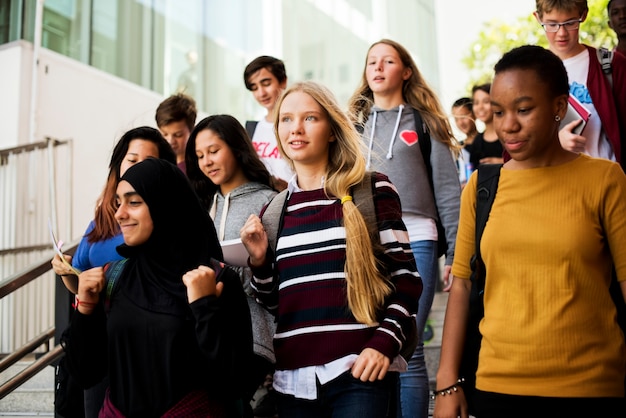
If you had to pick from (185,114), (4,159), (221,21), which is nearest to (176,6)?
(221,21)

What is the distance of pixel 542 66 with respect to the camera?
205 centimetres

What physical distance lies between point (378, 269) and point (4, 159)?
21.7 ft

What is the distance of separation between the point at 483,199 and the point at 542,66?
441 mm

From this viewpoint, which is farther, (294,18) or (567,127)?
(294,18)

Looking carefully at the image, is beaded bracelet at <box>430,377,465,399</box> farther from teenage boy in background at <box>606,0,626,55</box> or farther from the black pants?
teenage boy in background at <box>606,0,626,55</box>

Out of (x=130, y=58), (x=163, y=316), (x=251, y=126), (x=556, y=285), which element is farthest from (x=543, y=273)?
(x=130, y=58)

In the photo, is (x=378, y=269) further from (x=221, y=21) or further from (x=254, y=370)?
(x=221, y=21)

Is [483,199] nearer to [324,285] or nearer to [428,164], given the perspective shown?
[324,285]

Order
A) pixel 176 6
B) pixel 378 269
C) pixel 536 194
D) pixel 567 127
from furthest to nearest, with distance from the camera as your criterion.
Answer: pixel 176 6
pixel 567 127
pixel 378 269
pixel 536 194

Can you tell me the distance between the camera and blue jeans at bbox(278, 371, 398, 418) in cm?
225

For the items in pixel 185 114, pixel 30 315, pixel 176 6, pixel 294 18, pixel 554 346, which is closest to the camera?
pixel 554 346

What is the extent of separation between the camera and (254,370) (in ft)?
7.79

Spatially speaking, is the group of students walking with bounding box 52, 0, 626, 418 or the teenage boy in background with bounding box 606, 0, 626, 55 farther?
the teenage boy in background with bounding box 606, 0, 626, 55

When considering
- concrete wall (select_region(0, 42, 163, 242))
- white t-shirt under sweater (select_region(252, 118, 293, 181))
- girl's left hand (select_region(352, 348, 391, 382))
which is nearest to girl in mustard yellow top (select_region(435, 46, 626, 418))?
girl's left hand (select_region(352, 348, 391, 382))
